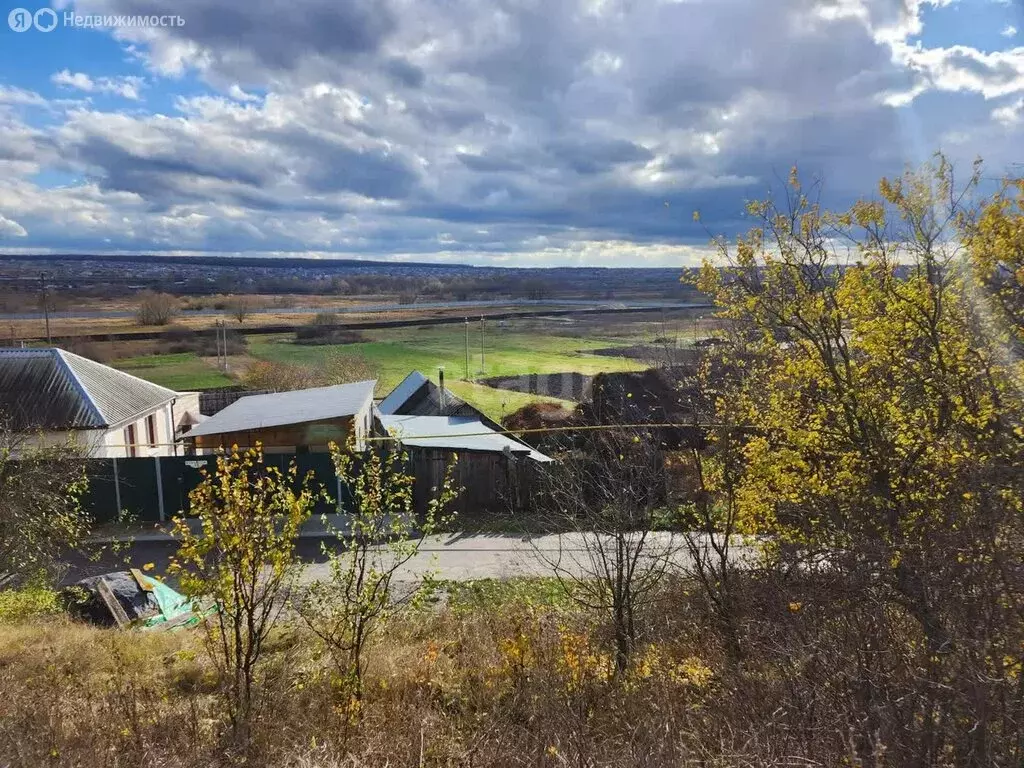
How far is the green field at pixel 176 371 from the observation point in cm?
3419

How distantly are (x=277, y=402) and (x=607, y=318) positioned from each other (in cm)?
3885

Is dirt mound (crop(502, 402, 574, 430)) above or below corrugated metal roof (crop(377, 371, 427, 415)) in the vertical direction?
below

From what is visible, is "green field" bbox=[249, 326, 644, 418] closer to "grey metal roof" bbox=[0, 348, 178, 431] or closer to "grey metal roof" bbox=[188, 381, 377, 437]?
"grey metal roof" bbox=[188, 381, 377, 437]

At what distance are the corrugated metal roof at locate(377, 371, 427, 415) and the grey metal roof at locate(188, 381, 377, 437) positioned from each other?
2.27 metres

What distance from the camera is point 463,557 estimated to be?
13.6 meters

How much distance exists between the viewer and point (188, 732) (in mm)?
5184

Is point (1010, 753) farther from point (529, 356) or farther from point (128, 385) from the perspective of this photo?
point (529, 356)

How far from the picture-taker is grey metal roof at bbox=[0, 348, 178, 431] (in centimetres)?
1775

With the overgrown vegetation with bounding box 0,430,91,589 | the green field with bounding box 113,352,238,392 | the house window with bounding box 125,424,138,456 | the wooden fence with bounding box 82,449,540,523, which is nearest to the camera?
the overgrown vegetation with bounding box 0,430,91,589

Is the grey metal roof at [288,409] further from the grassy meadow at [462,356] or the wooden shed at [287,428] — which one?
the grassy meadow at [462,356]

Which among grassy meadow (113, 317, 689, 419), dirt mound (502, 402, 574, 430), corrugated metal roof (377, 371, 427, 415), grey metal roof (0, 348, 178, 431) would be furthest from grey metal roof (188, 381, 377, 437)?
grassy meadow (113, 317, 689, 419)

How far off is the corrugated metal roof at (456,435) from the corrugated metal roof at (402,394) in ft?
10.2

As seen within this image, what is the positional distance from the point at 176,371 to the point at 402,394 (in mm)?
20211

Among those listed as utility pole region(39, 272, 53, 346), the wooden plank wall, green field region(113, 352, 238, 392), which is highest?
utility pole region(39, 272, 53, 346)
